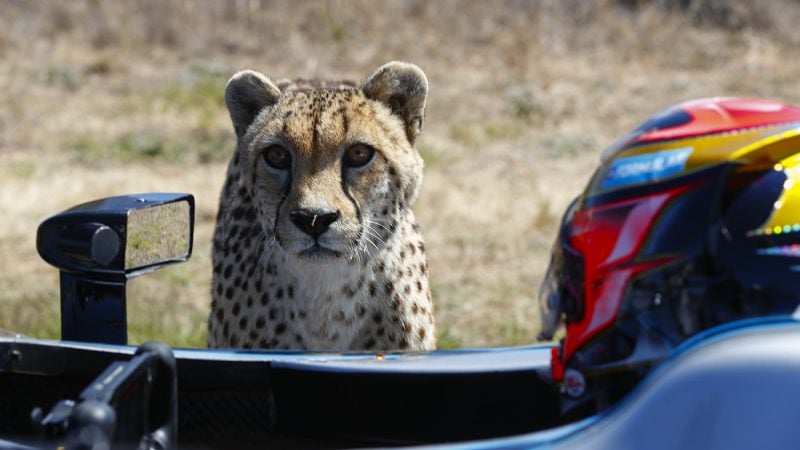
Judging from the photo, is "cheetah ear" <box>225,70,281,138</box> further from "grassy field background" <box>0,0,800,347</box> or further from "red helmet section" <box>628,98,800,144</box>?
"red helmet section" <box>628,98,800,144</box>

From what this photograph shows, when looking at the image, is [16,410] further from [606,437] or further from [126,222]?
[606,437]

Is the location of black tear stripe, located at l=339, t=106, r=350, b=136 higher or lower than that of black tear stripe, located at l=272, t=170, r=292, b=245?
higher

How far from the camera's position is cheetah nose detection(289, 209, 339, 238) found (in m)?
3.24

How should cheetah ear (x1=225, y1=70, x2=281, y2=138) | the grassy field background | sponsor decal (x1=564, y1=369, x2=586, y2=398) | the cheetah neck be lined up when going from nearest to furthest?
sponsor decal (x1=564, y1=369, x2=586, y2=398), the cheetah neck, cheetah ear (x1=225, y1=70, x2=281, y2=138), the grassy field background

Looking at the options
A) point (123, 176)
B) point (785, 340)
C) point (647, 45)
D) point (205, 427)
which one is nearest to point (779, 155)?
point (785, 340)

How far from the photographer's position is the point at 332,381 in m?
2.19

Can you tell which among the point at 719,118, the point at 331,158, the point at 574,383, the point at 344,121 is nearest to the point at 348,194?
the point at 331,158

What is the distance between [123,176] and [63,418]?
655 centimetres

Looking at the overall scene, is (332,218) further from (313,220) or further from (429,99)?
(429,99)

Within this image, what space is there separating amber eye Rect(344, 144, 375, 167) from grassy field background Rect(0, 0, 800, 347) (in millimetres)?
1566

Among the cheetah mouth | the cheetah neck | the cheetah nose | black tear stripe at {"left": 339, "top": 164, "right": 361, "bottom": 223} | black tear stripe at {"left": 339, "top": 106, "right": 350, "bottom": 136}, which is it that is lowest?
the cheetah neck

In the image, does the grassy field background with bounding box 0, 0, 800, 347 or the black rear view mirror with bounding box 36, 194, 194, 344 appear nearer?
the black rear view mirror with bounding box 36, 194, 194, 344

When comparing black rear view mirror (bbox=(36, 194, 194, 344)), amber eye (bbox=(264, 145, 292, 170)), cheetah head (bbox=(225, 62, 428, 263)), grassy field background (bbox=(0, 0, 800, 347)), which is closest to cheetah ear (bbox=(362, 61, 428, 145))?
cheetah head (bbox=(225, 62, 428, 263))

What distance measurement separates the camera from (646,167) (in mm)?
1579
